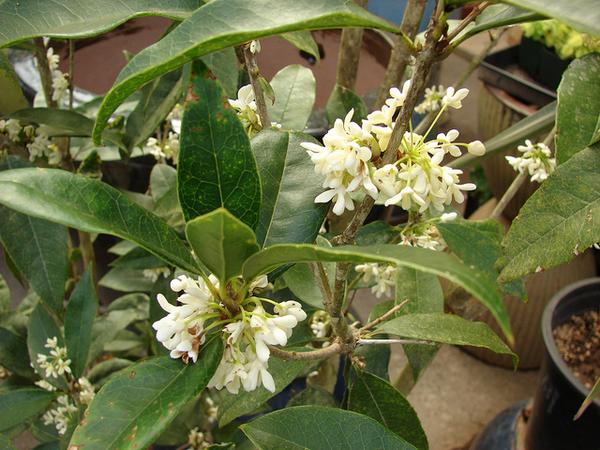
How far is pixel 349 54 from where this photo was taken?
786 millimetres

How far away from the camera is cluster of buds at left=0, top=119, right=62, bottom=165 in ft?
2.34

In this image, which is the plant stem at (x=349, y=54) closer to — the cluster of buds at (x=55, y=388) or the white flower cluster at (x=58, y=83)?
the white flower cluster at (x=58, y=83)

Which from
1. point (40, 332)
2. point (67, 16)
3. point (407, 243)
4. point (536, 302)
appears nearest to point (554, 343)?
point (536, 302)

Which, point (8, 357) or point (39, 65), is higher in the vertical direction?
point (39, 65)

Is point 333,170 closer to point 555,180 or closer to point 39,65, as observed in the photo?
point 555,180

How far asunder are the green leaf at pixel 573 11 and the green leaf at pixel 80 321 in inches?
22.1

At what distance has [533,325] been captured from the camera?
1295 millimetres

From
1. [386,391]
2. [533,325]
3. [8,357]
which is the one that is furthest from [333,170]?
[533,325]

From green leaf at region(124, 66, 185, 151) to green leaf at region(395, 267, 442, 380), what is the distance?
292 millimetres

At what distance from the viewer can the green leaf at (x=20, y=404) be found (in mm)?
672

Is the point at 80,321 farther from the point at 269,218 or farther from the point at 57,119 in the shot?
the point at 269,218

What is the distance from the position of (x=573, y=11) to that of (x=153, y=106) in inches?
19.3

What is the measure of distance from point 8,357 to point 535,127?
2.13ft

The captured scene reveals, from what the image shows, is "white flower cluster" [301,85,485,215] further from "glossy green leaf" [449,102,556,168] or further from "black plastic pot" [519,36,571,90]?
"black plastic pot" [519,36,571,90]
